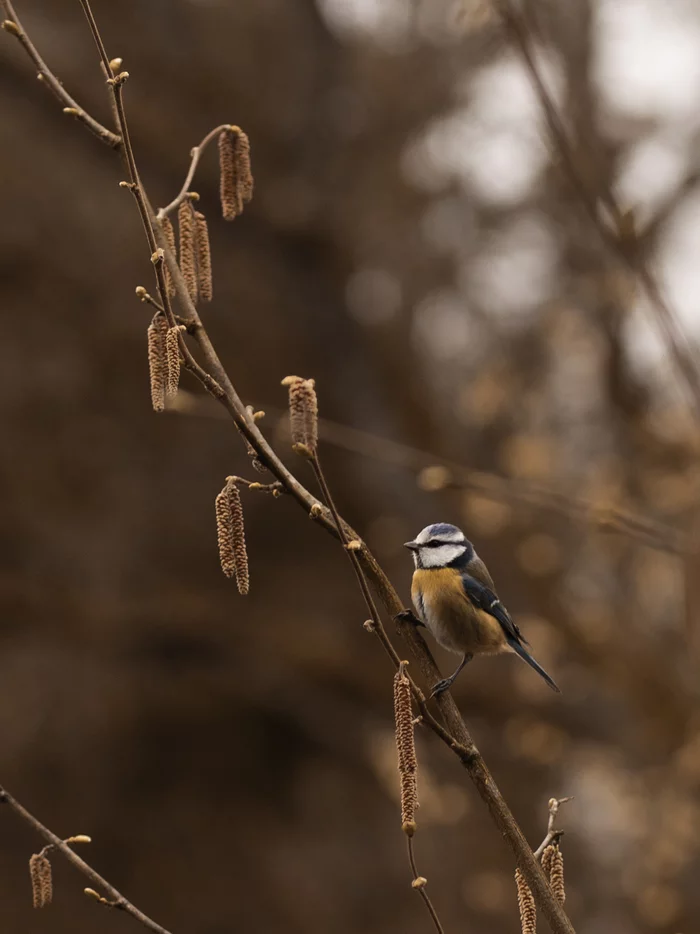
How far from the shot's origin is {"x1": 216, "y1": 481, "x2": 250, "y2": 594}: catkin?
3.51 ft

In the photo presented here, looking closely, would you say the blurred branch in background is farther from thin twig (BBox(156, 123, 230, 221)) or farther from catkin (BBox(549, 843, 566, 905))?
catkin (BBox(549, 843, 566, 905))

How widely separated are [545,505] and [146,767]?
3.88 m

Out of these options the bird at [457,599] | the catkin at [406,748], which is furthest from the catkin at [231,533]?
the bird at [457,599]

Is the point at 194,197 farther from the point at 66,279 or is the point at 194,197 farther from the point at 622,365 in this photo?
the point at 622,365

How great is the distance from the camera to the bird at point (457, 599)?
6.00 ft

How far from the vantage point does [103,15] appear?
5.21m

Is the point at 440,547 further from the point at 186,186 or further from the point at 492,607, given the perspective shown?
the point at 186,186

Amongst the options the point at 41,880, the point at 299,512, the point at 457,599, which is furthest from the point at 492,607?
the point at 299,512

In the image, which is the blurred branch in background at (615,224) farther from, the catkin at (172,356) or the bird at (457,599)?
the bird at (457,599)

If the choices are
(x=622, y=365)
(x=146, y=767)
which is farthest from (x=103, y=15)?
(x=146, y=767)

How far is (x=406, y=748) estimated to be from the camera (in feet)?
3.49

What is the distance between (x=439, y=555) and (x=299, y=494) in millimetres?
982

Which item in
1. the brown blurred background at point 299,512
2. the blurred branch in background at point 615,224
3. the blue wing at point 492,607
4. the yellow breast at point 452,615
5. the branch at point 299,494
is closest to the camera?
the blurred branch in background at point 615,224

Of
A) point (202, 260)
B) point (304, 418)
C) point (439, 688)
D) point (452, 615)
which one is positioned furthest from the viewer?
point (452, 615)
